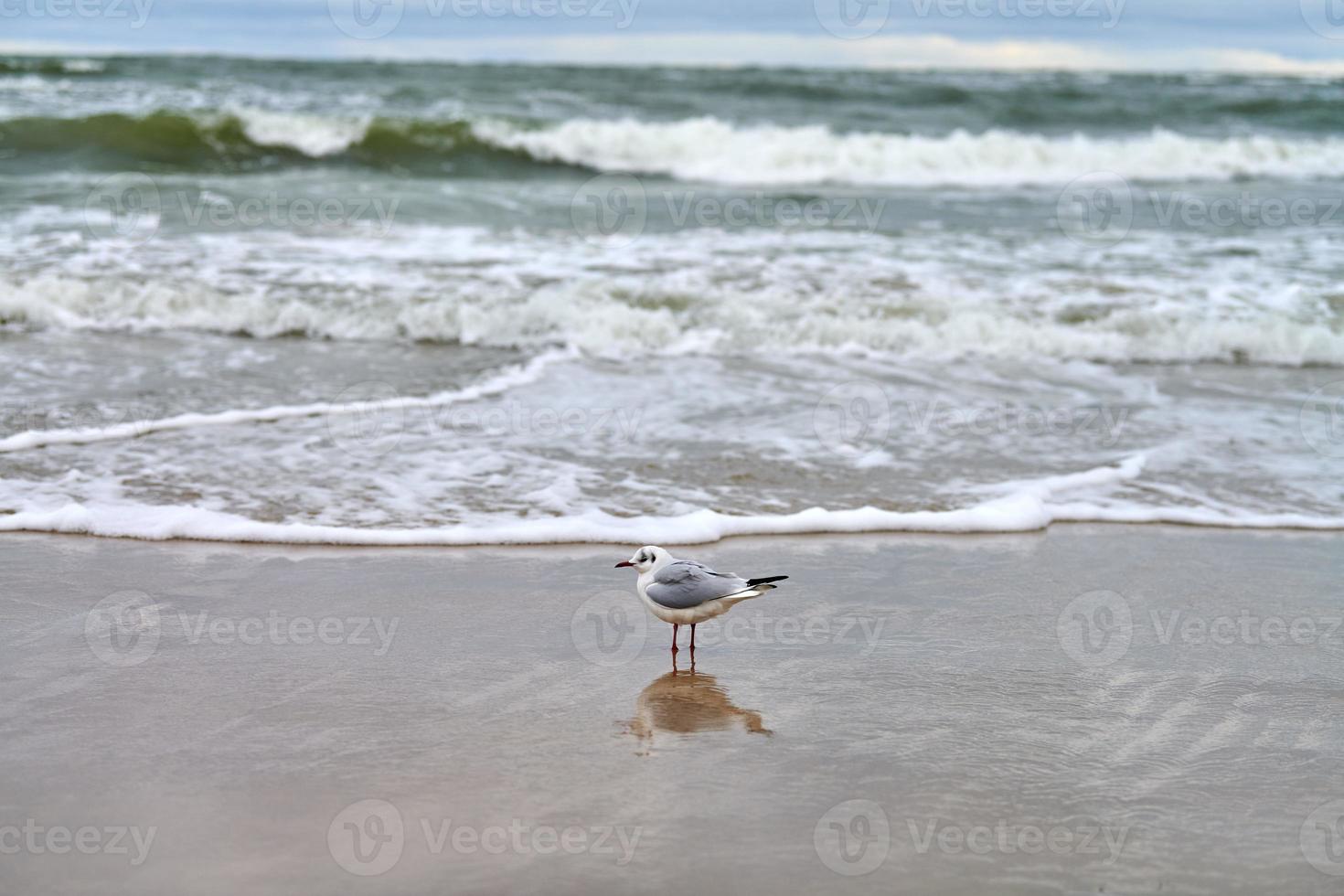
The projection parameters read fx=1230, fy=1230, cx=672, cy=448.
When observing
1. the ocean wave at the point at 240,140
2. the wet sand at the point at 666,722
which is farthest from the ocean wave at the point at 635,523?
the ocean wave at the point at 240,140

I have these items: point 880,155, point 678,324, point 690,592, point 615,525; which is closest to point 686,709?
point 690,592

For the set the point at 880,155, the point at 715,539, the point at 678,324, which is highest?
the point at 880,155

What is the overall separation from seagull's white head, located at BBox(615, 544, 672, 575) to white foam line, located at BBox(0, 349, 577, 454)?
3.88 m

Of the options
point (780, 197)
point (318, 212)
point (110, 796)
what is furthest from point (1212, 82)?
point (110, 796)

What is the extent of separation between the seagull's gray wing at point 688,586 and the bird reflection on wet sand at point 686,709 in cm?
28

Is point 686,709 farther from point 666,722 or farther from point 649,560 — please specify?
point 649,560

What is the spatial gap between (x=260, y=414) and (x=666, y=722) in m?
4.60

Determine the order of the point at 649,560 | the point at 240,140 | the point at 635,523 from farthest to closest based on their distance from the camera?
the point at 240,140
the point at 635,523
the point at 649,560

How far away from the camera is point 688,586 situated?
434 centimetres

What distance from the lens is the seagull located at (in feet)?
14.2

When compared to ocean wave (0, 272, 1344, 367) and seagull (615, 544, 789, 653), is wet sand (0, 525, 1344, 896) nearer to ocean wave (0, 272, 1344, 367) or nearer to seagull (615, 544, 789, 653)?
seagull (615, 544, 789, 653)

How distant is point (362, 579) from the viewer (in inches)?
209

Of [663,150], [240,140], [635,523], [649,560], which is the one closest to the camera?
[649,560]

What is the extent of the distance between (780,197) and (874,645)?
13.0 metres
